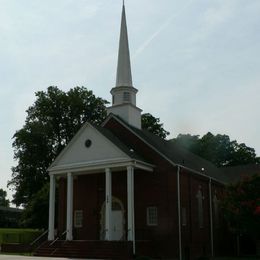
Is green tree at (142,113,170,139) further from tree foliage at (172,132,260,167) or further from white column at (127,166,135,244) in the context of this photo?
white column at (127,166,135,244)

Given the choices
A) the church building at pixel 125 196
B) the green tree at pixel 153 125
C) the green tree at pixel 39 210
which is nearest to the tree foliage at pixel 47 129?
the green tree at pixel 153 125

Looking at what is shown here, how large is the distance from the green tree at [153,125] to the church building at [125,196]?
21.5 m

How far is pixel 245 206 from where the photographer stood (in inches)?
1223

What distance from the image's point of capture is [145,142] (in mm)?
33125

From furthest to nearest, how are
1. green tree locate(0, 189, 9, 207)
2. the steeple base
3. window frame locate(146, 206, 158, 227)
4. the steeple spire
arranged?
green tree locate(0, 189, 9, 207)
the steeple spire
the steeple base
window frame locate(146, 206, 158, 227)

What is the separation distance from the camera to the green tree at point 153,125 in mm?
58841

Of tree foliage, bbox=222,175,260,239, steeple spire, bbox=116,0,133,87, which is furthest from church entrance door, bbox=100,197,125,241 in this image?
steeple spire, bbox=116,0,133,87

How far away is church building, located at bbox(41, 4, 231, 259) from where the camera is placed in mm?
29653

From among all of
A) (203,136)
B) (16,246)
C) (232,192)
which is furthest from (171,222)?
(203,136)

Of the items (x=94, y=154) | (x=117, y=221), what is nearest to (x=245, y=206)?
(x=117, y=221)

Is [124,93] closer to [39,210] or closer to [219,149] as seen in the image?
[39,210]

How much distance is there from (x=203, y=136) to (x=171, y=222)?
131 feet

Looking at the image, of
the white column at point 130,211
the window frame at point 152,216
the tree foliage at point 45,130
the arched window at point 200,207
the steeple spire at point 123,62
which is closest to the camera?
the white column at point 130,211

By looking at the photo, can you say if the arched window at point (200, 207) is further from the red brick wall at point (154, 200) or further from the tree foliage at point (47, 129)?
the tree foliage at point (47, 129)
